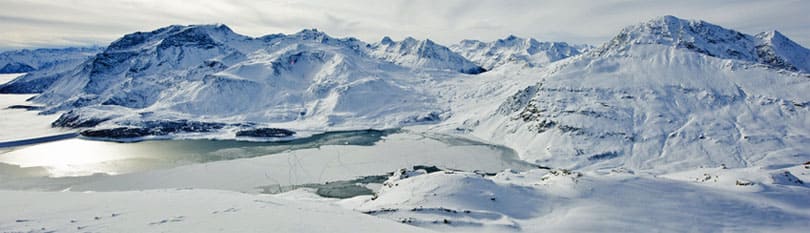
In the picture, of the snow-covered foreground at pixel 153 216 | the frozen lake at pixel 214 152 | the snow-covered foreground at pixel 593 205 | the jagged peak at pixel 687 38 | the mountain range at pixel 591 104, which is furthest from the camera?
the jagged peak at pixel 687 38

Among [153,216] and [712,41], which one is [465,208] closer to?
[153,216]

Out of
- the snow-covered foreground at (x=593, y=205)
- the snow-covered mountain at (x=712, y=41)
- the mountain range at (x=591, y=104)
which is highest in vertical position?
the snow-covered mountain at (x=712, y=41)

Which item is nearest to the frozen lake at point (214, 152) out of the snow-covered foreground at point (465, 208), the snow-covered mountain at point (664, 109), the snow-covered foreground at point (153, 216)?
the snow-covered mountain at point (664, 109)

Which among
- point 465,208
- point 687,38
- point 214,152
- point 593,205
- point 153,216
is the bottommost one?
point 214,152

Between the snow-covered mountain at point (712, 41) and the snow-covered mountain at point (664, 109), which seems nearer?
the snow-covered mountain at point (664, 109)

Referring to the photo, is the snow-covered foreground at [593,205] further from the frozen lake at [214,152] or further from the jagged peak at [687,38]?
the jagged peak at [687,38]

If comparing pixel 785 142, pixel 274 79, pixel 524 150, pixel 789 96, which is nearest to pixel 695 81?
pixel 789 96

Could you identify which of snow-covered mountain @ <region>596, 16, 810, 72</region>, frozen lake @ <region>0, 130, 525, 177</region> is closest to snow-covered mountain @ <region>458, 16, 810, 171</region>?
snow-covered mountain @ <region>596, 16, 810, 72</region>

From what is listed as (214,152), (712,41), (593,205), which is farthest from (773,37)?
(214,152)

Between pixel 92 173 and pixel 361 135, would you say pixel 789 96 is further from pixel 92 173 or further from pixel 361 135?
pixel 92 173
